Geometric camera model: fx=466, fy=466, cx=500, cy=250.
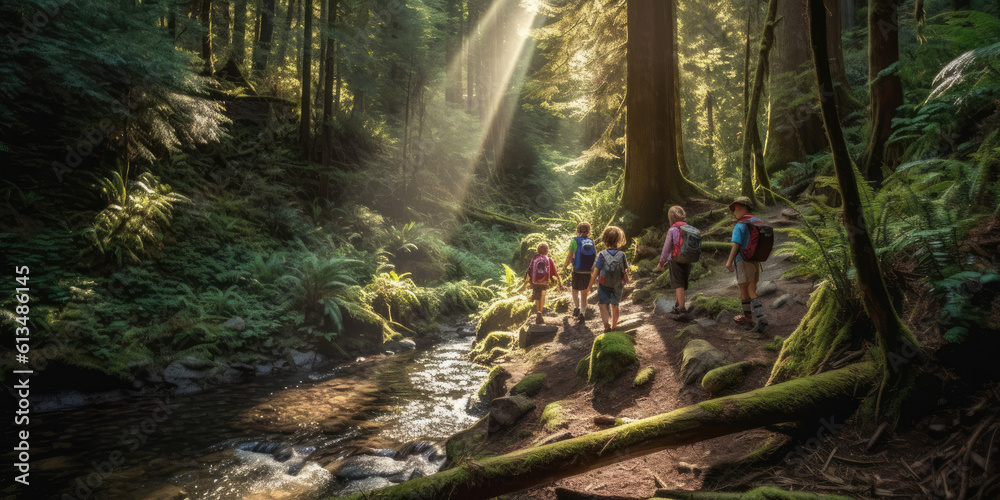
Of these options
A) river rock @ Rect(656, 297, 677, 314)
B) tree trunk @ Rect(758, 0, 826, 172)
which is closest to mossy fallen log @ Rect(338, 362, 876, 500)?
river rock @ Rect(656, 297, 677, 314)

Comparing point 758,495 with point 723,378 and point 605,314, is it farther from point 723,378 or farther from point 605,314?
point 605,314

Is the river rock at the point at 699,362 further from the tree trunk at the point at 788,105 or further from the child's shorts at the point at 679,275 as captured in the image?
the tree trunk at the point at 788,105

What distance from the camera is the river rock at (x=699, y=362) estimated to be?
14.9 feet

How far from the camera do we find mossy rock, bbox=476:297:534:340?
1034cm

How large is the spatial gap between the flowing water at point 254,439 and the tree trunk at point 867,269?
14.1 ft

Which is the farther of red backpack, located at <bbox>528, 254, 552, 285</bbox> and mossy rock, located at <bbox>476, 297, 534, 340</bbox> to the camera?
mossy rock, located at <bbox>476, 297, 534, 340</bbox>

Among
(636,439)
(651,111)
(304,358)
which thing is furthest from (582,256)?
(304,358)

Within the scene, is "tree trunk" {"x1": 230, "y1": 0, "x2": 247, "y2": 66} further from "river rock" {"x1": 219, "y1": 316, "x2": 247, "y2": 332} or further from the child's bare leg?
the child's bare leg

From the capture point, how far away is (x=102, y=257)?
8.79 m

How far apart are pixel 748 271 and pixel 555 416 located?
2835 mm

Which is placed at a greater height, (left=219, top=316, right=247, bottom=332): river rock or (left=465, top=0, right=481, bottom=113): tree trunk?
(left=465, top=0, right=481, bottom=113): tree trunk

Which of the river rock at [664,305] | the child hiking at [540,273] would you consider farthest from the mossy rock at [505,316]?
the river rock at [664,305]

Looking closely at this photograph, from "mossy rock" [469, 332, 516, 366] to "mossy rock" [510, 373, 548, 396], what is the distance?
228cm

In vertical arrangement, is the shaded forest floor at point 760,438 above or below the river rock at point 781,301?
below
